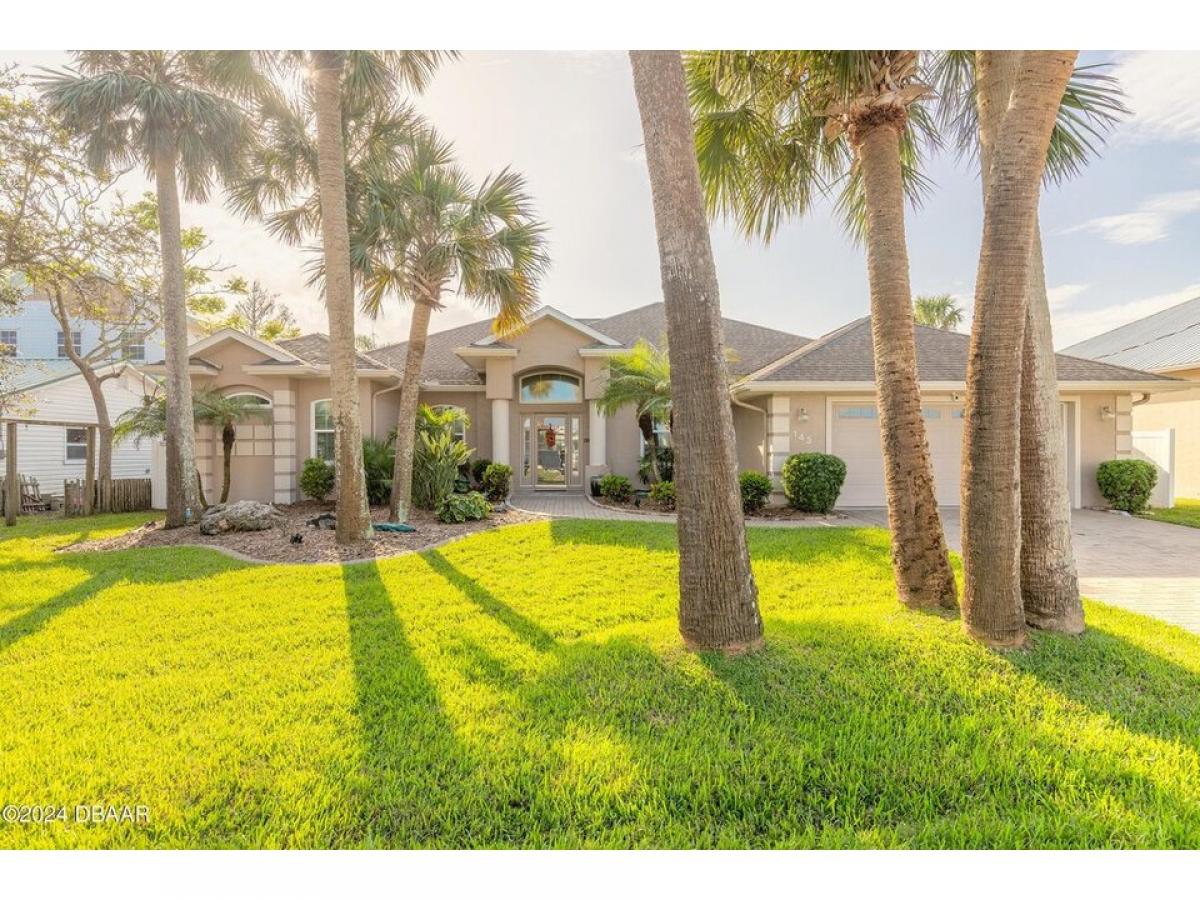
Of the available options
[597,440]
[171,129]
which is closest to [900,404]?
[597,440]

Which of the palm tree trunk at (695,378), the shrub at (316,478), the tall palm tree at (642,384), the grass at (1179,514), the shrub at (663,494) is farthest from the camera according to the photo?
the shrub at (316,478)

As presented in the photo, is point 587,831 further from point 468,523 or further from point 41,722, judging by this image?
point 468,523

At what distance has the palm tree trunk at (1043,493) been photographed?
3.96m

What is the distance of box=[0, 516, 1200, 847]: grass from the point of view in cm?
227

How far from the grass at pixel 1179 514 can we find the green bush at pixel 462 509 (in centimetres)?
1382

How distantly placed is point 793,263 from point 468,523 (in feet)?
25.4

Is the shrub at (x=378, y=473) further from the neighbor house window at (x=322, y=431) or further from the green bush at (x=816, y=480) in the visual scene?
the green bush at (x=816, y=480)

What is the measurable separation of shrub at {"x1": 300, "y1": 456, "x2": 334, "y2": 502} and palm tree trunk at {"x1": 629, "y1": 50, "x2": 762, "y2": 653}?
39.5ft

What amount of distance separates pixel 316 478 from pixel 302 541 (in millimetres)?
5100

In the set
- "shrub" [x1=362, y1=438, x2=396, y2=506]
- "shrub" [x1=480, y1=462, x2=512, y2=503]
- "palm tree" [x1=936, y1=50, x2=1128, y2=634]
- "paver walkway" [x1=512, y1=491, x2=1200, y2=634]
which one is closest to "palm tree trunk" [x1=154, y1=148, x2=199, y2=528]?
"shrub" [x1=362, y1=438, x2=396, y2=506]

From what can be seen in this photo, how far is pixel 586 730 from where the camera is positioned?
115 inches

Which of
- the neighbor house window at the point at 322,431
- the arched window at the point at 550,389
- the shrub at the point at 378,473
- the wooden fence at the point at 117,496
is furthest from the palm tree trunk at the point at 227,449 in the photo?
the arched window at the point at 550,389

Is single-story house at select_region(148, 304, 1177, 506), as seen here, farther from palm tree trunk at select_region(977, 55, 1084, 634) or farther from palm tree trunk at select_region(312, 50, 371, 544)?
palm tree trunk at select_region(977, 55, 1084, 634)

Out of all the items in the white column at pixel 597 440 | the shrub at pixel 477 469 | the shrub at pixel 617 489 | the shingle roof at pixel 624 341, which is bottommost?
the shrub at pixel 617 489
